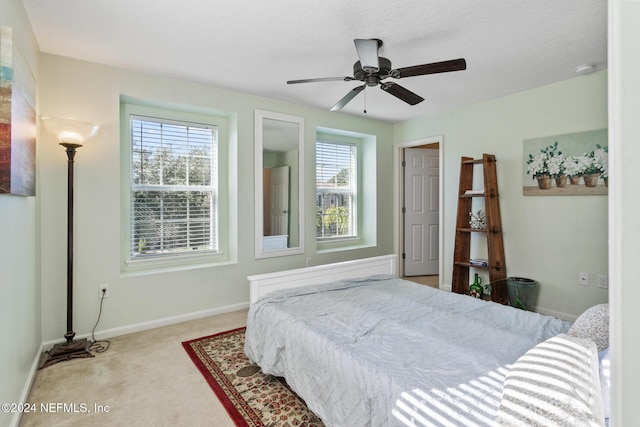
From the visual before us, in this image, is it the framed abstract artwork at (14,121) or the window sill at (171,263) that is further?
the window sill at (171,263)

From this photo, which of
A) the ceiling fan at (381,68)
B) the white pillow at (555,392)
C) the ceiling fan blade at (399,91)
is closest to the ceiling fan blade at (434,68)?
the ceiling fan at (381,68)

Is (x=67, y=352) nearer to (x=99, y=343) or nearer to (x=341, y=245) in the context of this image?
(x=99, y=343)

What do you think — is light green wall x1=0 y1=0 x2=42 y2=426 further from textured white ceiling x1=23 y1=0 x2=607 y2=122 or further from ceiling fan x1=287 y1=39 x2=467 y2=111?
ceiling fan x1=287 y1=39 x2=467 y2=111

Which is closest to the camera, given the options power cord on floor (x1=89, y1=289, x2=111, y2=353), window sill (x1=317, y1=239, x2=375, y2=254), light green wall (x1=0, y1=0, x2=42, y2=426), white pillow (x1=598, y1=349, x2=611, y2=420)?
white pillow (x1=598, y1=349, x2=611, y2=420)

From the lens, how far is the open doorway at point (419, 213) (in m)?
5.37

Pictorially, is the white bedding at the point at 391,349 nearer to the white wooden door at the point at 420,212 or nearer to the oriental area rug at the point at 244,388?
the oriental area rug at the point at 244,388

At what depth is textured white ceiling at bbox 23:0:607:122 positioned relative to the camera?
2.18m

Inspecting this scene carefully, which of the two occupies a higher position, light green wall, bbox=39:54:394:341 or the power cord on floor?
light green wall, bbox=39:54:394:341

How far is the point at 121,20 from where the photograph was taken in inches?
91.7

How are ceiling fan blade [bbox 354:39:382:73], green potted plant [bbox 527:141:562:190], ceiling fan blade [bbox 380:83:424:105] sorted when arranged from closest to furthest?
ceiling fan blade [bbox 354:39:382:73], ceiling fan blade [bbox 380:83:424:105], green potted plant [bbox 527:141:562:190]

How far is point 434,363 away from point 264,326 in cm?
117

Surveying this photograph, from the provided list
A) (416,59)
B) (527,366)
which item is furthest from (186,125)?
(527,366)

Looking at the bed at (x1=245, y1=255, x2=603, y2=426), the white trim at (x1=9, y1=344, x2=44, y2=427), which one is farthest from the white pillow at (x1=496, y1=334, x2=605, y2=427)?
the white trim at (x1=9, y1=344, x2=44, y2=427)

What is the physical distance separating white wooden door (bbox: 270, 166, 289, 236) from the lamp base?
2.13 metres
